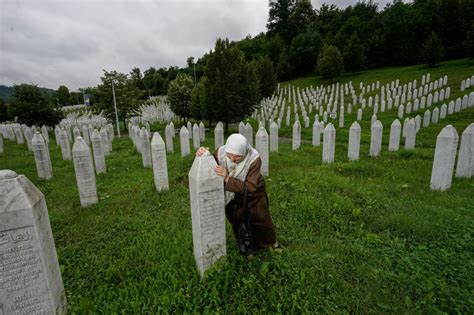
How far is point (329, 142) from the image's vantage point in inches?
323

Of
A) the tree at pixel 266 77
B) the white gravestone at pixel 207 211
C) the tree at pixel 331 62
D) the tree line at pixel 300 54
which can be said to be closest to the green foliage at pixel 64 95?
the tree line at pixel 300 54

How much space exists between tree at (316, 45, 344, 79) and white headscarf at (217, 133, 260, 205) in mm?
39254

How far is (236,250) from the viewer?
3.47 meters

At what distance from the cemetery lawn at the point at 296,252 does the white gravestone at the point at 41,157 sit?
1.03 m

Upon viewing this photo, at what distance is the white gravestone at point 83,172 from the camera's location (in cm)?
527

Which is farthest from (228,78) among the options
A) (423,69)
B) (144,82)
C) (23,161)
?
(144,82)

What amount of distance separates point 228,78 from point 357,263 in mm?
12713

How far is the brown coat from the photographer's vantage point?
2951 mm

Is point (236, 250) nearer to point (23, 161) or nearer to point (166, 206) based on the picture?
point (166, 206)

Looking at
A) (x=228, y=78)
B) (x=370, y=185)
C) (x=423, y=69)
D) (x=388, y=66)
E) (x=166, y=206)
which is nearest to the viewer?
(x=166, y=206)

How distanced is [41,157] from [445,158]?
413 inches

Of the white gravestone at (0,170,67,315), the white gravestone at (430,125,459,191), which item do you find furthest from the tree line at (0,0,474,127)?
the white gravestone at (0,170,67,315)

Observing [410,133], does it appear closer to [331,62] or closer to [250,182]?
[250,182]

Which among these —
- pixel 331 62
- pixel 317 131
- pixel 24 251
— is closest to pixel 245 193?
pixel 24 251
